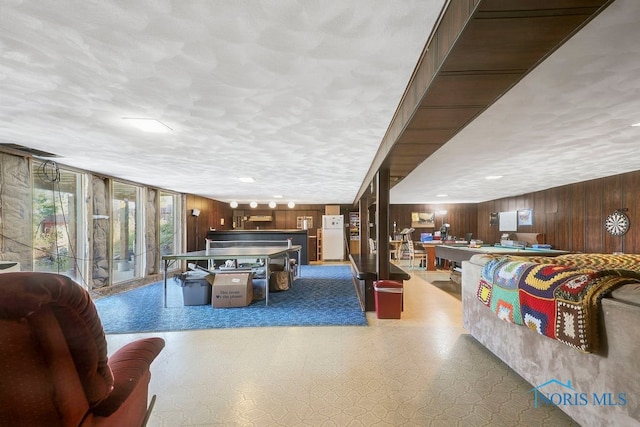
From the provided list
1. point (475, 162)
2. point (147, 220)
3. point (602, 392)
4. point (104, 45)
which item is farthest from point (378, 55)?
point (147, 220)

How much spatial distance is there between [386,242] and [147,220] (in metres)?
5.66

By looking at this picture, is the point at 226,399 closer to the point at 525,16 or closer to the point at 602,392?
the point at 602,392

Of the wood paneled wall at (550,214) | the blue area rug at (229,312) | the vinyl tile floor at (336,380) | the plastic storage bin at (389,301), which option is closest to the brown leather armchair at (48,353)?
the vinyl tile floor at (336,380)

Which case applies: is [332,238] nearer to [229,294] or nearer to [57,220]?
[229,294]

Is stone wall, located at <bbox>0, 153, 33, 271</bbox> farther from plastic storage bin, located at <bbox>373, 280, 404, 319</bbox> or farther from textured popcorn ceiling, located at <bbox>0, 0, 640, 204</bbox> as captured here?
plastic storage bin, located at <bbox>373, 280, 404, 319</bbox>

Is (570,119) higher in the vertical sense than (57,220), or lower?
higher

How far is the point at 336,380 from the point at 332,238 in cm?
883

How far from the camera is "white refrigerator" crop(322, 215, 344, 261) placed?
1120 centimetres

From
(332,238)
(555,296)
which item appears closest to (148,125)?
(555,296)

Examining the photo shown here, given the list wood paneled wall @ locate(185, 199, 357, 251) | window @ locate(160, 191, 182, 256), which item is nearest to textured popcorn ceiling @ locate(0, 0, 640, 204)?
window @ locate(160, 191, 182, 256)

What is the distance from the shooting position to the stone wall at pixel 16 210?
3750mm

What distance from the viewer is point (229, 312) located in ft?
14.5

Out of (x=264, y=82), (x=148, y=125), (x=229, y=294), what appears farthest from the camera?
(x=229, y=294)

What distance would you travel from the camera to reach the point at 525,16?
113 centimetres
